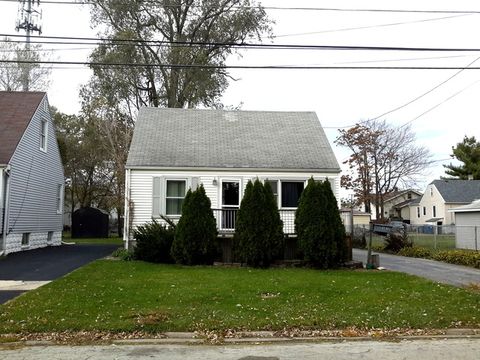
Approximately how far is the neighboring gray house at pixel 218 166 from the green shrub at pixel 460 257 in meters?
4.62

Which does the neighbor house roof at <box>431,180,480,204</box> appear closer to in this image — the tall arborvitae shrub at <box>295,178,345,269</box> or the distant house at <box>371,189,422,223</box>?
the distant house at <box>371,189,422,223</box>

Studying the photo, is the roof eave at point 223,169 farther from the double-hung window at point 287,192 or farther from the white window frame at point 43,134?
the white window frame at point 43,134

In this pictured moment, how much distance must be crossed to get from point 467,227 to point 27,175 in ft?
66.6

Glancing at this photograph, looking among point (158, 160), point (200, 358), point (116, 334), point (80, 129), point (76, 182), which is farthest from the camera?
point (76, 182)

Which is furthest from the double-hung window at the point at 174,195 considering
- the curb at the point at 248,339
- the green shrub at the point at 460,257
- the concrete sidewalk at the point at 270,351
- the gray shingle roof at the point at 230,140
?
the concrete sidewalk at the point at 270,351

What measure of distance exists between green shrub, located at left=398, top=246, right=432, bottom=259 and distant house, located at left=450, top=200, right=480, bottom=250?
2444mm

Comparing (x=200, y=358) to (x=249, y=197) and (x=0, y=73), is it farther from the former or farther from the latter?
(x=0, y=73)

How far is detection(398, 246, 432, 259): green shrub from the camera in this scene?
2013 centimetres

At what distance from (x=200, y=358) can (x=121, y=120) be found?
3217 centimetres

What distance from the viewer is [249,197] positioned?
1562cm

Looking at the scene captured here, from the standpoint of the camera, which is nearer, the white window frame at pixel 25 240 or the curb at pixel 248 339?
the curb at pixel 248 339

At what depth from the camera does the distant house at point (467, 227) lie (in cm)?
2321

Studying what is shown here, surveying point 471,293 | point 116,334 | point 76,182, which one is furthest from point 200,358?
point 76,182

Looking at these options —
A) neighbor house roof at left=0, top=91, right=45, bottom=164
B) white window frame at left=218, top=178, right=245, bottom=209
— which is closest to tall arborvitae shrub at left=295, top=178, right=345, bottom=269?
white window frame at left=218, top=178, right=245, bottom=209
